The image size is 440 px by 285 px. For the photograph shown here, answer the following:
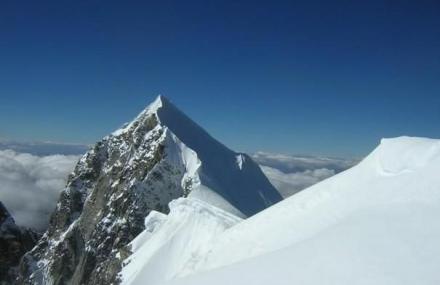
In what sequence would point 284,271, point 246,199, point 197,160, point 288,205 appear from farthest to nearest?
1. point 246,199
2. point 197,160
3. point 288,205
4. point 284,271

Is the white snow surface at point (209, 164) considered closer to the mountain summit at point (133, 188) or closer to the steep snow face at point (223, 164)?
the steep snow face at point (223, 164)

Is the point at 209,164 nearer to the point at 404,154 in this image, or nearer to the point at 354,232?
the point at 404,154

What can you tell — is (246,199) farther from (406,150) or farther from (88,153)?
(406,150)

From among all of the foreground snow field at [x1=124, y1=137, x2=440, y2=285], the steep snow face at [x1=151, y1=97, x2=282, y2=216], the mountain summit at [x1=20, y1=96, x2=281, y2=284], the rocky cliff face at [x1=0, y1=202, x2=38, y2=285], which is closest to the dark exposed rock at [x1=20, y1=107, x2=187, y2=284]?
the mountain summit at [x1=20, y1=96, x2=281, y2=284]

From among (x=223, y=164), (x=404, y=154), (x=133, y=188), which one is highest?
(x=223, y=164)

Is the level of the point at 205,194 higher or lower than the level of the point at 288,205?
higher

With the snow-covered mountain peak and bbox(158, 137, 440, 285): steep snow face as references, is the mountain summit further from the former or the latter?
the snow-covered mountain peak

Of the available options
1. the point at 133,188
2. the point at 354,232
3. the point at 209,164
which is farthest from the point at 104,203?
the point at 354,232

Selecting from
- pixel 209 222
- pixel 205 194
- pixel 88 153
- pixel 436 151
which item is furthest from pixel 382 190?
pixel 88 153

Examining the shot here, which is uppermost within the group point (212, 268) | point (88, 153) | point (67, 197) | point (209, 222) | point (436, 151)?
point (88, 153)
